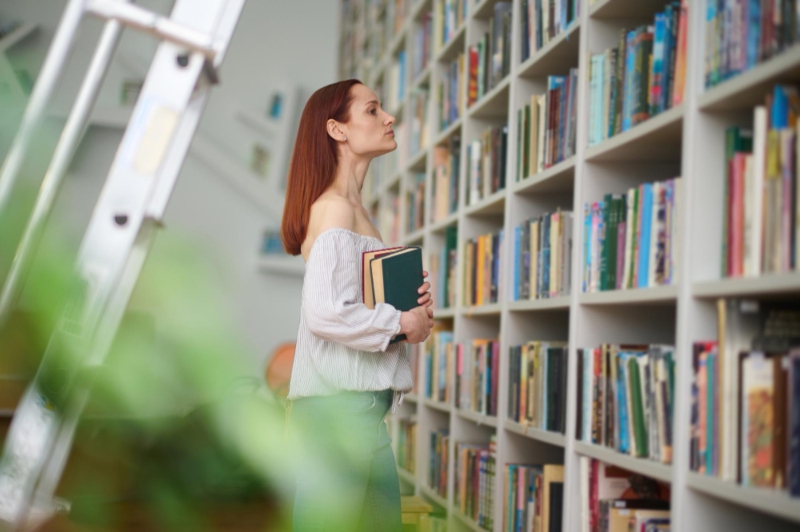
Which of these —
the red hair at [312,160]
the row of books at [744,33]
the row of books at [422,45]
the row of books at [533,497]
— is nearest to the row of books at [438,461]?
the row of books at [533,497]

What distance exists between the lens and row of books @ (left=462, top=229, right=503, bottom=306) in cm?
244

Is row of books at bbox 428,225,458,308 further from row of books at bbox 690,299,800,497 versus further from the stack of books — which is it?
row of books at bbox 690,299,800,497

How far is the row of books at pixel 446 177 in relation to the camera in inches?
116

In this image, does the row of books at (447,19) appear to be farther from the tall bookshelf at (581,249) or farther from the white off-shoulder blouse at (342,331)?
the white off-shoulder blouse at (342,331)

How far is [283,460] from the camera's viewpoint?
13.0ft

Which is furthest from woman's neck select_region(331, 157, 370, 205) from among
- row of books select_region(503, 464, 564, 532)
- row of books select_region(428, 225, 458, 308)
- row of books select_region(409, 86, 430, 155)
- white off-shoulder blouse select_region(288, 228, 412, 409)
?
row of books select_region(409, 86, 430, 155)

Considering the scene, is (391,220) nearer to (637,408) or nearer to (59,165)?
(637,408)

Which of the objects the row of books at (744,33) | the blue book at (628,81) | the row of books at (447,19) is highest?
the row of books at (447,19)

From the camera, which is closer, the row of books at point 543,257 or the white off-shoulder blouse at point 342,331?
the white off-shoulder blouse at point 342,331

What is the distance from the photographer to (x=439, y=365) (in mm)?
2984

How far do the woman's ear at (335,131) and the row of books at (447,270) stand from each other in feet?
4.27

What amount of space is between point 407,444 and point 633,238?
210 centimetres

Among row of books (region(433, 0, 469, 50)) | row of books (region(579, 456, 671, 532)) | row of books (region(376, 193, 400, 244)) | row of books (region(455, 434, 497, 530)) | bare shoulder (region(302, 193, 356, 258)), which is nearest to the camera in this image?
bare shoulder (region(302, 193, 356, 258))

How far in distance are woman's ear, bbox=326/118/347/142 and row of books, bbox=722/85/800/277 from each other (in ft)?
2.46
